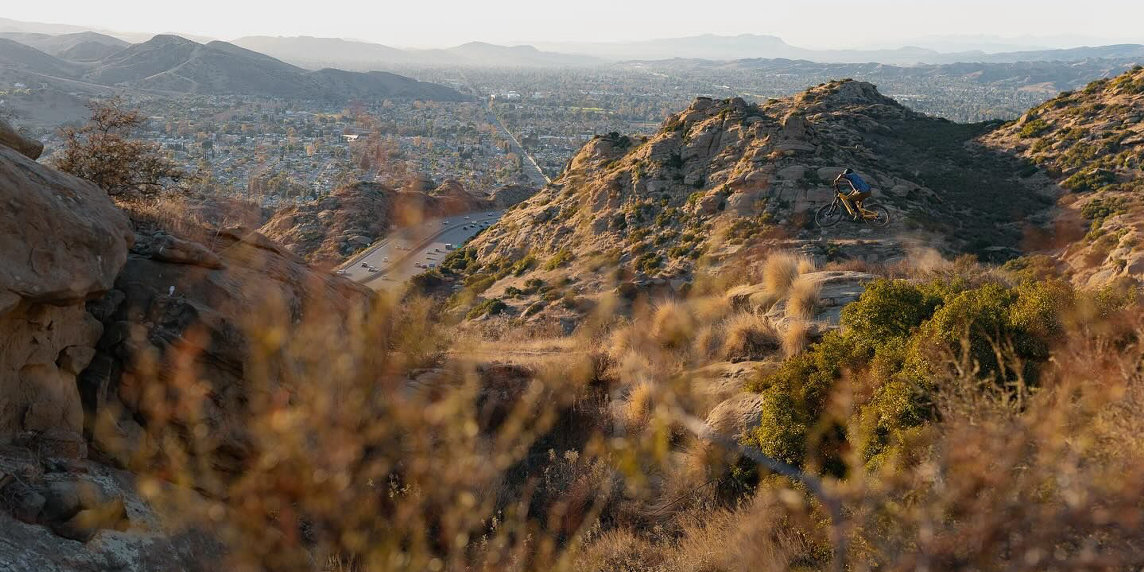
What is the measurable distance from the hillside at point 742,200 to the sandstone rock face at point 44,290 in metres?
19.3

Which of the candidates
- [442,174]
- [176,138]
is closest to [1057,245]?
[442,174]

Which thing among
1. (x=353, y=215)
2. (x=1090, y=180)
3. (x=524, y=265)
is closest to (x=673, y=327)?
(x=524, y=265)

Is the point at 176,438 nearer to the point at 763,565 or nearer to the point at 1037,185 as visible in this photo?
the point at 763,565

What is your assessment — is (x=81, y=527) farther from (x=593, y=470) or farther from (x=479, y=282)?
(x=479, y=282)

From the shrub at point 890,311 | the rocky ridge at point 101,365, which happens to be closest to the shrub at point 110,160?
the rocky ridge at point 101,365

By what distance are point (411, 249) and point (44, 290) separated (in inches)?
1773

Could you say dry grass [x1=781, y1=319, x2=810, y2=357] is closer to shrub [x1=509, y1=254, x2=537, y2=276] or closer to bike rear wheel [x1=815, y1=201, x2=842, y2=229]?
bike rear wheel [x1=815, y1=201, x2=842, y2=229]

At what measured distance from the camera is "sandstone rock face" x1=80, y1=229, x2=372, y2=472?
638cm

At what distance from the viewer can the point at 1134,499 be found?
3.30 m

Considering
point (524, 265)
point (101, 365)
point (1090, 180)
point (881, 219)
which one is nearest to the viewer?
point (101, 365)

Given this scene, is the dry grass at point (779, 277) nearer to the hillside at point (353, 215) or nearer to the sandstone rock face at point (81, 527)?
the sandstone rock face at point (81, 527)

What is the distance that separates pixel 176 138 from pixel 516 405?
132327 millimetres

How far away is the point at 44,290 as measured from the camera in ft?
18.6

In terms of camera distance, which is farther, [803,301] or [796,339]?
[803,301]
